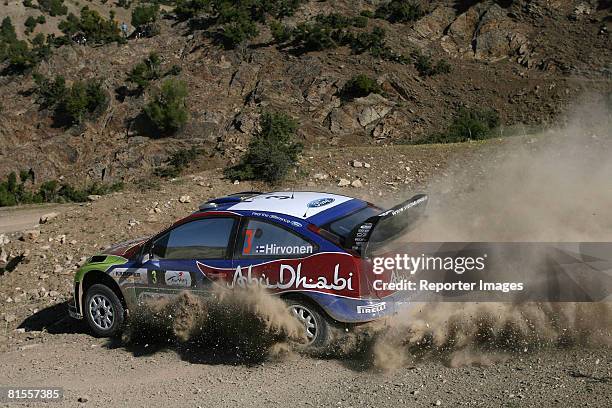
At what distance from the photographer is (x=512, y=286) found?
5824 millimetres

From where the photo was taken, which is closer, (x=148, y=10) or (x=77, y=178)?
(x=77, y=178)

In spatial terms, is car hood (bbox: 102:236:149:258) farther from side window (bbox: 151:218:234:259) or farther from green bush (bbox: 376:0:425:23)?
green bush (bbox: 376:0:425:23)

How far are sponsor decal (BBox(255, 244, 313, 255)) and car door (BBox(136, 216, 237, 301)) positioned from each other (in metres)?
0.36

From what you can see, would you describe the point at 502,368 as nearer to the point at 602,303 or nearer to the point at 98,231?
the point at 602,303

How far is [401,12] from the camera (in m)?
31.9

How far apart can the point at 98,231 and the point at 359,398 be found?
749 cm

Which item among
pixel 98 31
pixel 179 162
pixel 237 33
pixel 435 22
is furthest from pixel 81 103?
pixel 435 22

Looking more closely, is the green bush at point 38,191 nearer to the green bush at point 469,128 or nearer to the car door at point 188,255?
the green bush at point 469,128

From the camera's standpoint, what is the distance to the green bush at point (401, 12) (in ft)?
105

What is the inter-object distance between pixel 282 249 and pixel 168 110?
20.3 m

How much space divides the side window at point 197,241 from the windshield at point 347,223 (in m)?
1.10

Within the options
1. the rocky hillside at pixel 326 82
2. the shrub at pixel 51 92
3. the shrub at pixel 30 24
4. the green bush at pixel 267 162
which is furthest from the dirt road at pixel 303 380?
the shrub at pixel 30 24

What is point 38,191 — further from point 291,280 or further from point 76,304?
point 291,280

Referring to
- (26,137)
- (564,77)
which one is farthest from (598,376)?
(26,137)
